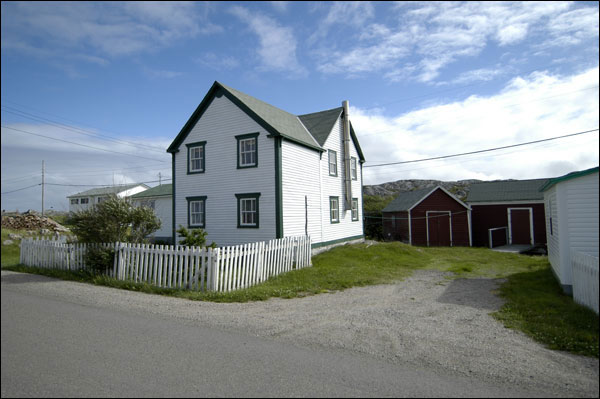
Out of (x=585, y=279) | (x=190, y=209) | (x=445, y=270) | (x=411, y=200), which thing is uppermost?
(x=411, y=200)

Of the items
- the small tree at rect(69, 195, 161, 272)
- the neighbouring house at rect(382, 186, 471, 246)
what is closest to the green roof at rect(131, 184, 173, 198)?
the small tree at rect(69, 195, 161, 272)

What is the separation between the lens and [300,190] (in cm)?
1811

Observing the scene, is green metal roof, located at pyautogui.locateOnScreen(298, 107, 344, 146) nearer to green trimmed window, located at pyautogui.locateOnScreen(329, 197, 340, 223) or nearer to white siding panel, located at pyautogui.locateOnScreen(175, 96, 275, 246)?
green trimmed window, located at pyautogui.locateOnScreen(329, 197, 340, 223)

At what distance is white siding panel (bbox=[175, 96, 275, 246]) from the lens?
661 inches

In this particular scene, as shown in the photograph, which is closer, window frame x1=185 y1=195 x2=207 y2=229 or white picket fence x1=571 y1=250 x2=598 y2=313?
white picket fence x1=571 y1=250 x2=598 y2=313

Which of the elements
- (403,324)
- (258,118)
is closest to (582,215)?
(403,324)

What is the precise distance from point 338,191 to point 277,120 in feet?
19.7

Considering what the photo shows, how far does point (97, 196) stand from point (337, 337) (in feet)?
31.7

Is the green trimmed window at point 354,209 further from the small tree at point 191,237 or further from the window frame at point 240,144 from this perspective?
the small tree at point 191,237

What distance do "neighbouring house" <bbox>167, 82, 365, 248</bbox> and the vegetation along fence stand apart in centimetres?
440

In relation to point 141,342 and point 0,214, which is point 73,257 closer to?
point 141,342

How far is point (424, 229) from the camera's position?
27797 mm

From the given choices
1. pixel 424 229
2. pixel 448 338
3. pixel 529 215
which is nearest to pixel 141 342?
pixel 448 338

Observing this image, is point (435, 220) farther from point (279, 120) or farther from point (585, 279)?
point (585, 279)
